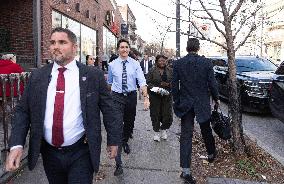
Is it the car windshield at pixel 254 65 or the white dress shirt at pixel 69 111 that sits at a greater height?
the car windshield at pixel 254 65

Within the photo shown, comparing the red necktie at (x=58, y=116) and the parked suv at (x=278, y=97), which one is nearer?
the red necktie at (x=58, y=116)

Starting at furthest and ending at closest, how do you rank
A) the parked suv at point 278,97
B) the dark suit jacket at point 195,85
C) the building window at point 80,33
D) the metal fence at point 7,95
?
the building window at point 80,33 < the parked suv at point 278,97 < the metal fence at point 7,95 < the dark suit jacket at point 195,85

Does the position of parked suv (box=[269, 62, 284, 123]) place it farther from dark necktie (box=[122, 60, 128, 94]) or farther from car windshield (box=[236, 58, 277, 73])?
car windshield (box=[236, 58, 277, 73])

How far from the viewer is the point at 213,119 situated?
6293 millimetres

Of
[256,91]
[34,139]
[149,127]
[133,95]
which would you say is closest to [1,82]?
[133,95]

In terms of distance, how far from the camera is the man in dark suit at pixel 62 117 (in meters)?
3.17

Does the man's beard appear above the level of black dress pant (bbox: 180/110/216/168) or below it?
above

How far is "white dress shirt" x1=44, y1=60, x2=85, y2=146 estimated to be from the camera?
3172 mm

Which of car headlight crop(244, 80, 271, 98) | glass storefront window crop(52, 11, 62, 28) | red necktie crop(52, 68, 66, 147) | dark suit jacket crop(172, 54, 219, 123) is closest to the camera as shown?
red necktie crop(52, 68, 66, 147)

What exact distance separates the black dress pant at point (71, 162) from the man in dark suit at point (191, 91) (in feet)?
7.85

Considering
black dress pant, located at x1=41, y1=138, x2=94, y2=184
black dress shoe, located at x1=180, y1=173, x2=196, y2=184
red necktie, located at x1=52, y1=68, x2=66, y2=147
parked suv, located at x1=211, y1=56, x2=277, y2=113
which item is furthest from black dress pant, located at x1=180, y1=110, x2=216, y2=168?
parked suv, located at x1=211, y1=56, x2=277, y2=113

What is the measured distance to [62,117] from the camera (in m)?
3.14

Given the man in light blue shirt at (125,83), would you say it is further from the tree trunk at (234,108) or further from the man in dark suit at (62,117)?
the man in dark suit at (62,117)

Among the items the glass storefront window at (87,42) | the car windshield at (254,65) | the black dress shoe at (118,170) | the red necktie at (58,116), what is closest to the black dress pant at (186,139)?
the black dress shoe at (118,170)
